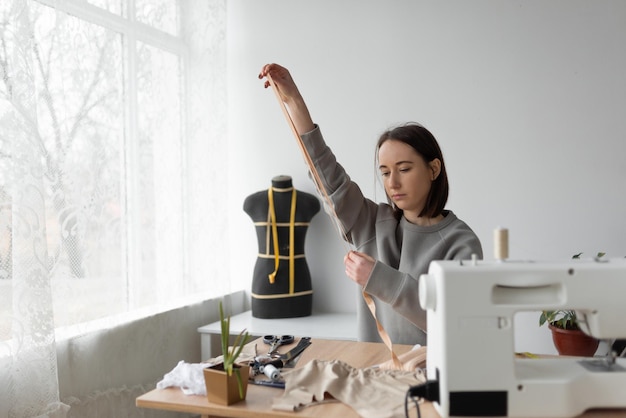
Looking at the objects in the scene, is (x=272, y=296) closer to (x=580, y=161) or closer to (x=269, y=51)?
(x=269, y=51)

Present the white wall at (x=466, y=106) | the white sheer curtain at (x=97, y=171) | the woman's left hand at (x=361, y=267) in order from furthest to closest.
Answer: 1. the white wall at (x=466, y=106)
2. the white sheer curtain at (x=97, y=171)
3. the woman's left hand at (x=361, y=267)

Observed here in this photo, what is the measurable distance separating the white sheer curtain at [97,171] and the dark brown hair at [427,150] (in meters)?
1.18

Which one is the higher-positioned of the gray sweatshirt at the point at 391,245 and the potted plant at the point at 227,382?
the gray sweatshirt at the point at 391,245

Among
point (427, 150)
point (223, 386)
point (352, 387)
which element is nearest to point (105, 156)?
point (427, 150)

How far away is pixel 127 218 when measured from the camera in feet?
9.06

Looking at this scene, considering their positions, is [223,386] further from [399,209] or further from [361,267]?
[399,209]

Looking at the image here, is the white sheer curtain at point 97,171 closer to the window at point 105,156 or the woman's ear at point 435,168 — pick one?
the window at point 105,156

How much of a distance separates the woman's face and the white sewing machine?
0.64 meters

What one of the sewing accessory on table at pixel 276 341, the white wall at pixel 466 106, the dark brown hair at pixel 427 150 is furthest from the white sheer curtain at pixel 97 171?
the dark brown hair at pixel 427 150

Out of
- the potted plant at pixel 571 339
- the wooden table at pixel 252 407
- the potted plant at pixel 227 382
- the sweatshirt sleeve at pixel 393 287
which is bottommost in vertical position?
the potted plant at pixel 571 339

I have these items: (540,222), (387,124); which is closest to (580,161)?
(540,222)

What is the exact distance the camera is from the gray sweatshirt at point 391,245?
1667 mm

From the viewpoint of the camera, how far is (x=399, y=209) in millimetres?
2074

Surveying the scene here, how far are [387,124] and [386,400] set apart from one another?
7.19 ft
